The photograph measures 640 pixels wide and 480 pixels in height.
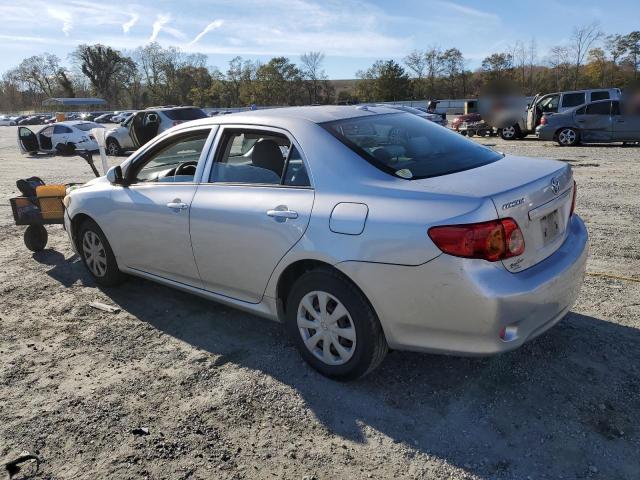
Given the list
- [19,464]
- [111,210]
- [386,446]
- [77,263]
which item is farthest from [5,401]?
[77,263]

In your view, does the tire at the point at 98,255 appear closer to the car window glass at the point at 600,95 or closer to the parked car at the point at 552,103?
the parked car at the point at 552,103

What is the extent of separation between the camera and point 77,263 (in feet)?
19.8

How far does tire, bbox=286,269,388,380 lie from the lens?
295 cm

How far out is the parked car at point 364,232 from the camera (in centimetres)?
262

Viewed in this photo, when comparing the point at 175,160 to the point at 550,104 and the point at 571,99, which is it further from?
the point at 571,99

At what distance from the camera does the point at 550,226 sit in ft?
9.71

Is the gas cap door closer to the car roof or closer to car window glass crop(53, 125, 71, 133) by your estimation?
the car roof

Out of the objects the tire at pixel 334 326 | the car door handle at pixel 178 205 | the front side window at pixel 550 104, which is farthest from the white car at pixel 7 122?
the tire at pixel 334 326

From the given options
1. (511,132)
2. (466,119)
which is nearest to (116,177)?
(511,132)

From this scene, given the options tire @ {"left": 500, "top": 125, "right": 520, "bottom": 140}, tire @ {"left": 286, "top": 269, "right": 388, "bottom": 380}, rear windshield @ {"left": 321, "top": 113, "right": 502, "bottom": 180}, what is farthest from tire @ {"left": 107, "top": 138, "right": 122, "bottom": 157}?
tire @ {"left": 286, "top": 269, "right": 388, "bottom": 380}

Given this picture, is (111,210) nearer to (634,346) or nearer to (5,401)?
(5,401)

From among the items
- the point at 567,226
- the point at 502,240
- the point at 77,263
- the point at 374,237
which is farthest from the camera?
the point at 77,263

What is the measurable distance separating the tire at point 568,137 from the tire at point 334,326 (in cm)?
1635

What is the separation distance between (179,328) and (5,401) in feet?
4.22
